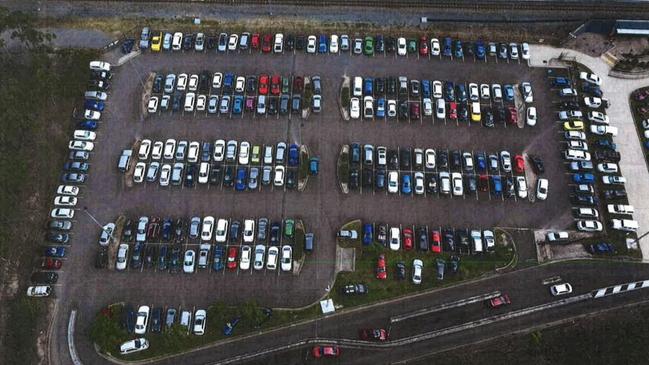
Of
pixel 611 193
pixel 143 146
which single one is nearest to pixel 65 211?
pixel 143 146

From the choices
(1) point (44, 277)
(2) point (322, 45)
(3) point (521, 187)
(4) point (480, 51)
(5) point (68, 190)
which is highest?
(2) point (322, 45)

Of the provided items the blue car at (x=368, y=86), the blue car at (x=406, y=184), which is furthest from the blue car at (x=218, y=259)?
the blue car at (x=368, y=86)

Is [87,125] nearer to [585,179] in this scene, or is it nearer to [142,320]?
[142,320]

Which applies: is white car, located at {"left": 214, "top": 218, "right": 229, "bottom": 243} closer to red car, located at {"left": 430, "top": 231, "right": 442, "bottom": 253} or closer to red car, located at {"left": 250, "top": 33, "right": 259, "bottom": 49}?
red car, located at {"left": 430, "top": 231, "right": 442, "bottom": 253}

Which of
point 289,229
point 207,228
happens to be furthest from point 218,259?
point 289,229

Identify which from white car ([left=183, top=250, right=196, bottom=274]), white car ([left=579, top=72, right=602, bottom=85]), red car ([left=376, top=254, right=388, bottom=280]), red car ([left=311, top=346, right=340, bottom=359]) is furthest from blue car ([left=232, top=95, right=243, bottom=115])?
white car ([left=579, top=72, right=602, bottom=85])

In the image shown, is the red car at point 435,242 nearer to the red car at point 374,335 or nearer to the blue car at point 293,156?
the red car at point 374,335
